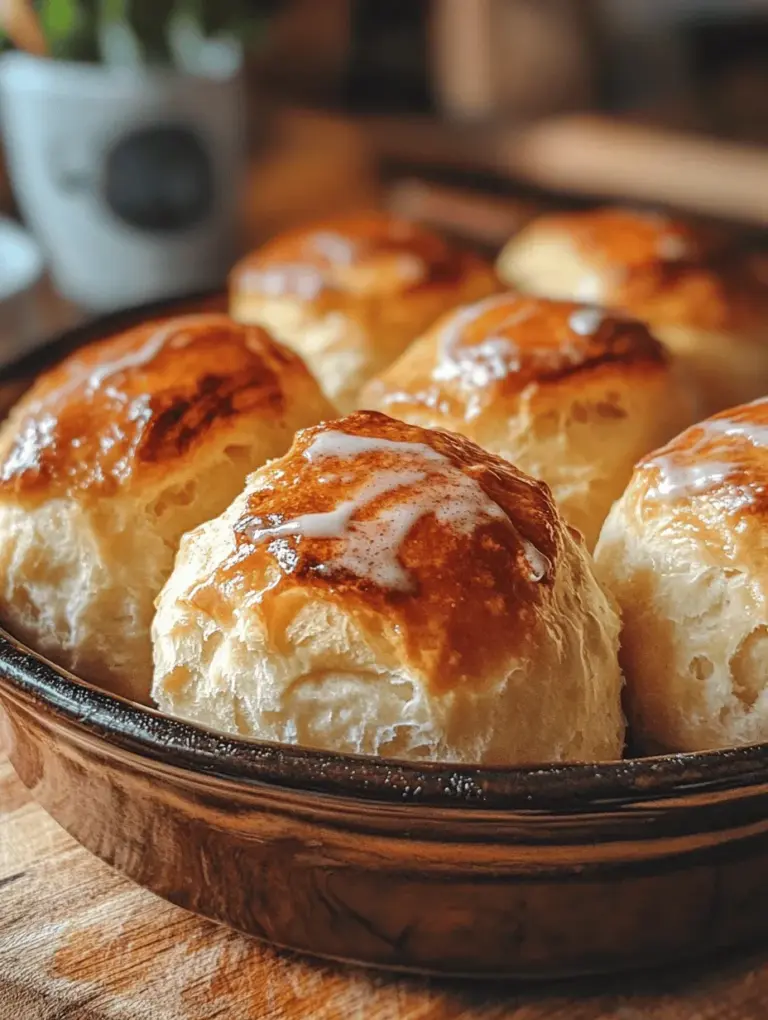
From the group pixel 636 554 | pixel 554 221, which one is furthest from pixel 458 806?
pixel 554 221

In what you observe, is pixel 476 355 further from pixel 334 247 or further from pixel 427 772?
pixel 427 772

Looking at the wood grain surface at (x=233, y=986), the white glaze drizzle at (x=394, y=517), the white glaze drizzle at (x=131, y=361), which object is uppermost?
the white glaze drizzle at (x=131, y=361)

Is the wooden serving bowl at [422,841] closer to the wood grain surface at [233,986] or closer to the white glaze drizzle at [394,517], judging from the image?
the wood grain surface at [233,986]

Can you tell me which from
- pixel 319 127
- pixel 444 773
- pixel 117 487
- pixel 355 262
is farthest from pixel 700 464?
pixel 319 127

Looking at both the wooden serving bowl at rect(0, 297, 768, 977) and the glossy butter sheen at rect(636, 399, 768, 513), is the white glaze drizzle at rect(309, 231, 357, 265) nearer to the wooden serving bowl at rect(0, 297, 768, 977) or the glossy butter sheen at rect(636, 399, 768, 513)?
the glossy butter sheen at rect(636, 399, 768, 513)

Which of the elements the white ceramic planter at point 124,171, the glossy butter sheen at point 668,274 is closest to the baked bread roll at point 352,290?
the glossy butter sheen at point 668,274

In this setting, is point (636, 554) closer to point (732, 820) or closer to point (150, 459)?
point (732, 820)
